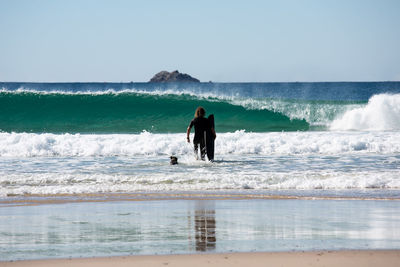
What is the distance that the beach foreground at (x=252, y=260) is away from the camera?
16.2ft

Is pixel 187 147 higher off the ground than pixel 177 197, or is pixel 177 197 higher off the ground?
pixel 187 147

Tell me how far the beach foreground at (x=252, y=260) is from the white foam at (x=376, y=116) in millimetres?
21375

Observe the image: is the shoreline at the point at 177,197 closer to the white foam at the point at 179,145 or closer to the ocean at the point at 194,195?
the ocean at the point at 194,195

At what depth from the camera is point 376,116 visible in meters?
26.6

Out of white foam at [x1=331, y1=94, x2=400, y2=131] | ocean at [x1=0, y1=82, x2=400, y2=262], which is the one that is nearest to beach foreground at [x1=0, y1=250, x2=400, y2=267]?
ocean at [x1=0, y1=82, x2=400, y2=262]

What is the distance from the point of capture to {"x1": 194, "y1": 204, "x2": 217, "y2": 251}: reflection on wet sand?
18.5ft

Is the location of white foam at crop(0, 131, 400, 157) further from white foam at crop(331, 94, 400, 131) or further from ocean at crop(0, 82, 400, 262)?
white foam at crop(331, 94, 400, 131)

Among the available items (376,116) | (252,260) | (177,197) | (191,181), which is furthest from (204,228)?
(376,116)

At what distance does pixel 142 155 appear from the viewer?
16.7 m

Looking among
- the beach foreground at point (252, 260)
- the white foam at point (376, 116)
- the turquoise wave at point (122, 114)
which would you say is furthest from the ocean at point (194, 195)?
the turquoise wave at point (122, 114)

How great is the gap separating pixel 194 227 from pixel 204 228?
13 centimetres

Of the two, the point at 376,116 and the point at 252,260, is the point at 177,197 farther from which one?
the point at 376,116

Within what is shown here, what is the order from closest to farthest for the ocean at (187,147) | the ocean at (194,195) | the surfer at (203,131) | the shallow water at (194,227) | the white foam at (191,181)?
the shallow water at (194,227)
the ocean at (194,195)
the white foam at (191,181)
the ocean at (187,147)
the surfer at (203,131)

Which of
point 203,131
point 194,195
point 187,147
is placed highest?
point 203,131
